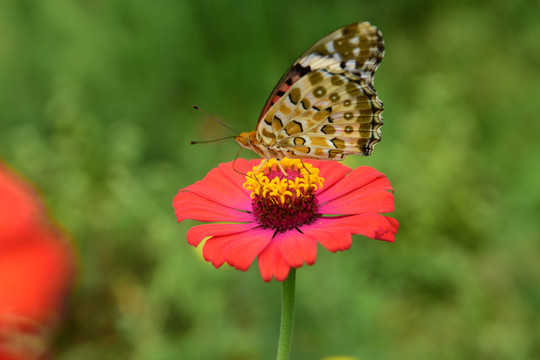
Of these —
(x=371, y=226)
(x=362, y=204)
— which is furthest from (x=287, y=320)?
(x=362, y=204)

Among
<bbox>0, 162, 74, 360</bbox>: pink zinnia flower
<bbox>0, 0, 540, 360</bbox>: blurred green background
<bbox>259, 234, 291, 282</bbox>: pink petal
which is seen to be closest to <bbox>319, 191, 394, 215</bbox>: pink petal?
<bbox>259, 234, 291, 282</bbox>: pink petal

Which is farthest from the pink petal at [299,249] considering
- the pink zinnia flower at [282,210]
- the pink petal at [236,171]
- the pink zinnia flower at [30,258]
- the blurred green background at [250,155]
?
the pink zinnia flower at [30,258]

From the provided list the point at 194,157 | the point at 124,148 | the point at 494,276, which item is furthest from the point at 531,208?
the point at 124,148

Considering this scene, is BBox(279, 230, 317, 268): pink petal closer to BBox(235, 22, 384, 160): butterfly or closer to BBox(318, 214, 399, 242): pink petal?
BBox(318, 214, 399, 242): pink petal

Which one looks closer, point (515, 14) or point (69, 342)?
point (69, 342)

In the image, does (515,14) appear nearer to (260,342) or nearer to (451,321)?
(451,321)

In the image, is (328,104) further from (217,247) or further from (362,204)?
(217,247)
